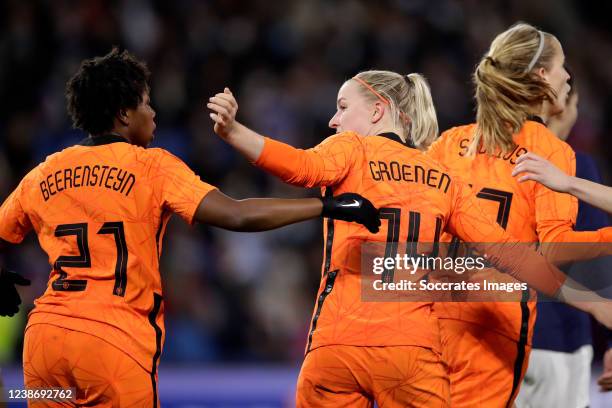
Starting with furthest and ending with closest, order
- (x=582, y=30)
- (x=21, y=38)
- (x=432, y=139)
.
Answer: (x=582, y=30)
(x=21, y=38)
(x=432, y=139)

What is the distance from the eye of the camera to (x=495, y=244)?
424 cm

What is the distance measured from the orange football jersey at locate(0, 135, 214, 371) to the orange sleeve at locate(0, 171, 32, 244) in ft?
0.38

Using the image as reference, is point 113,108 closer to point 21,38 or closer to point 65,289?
point 65,289

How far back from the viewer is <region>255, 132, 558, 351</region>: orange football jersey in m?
3.92

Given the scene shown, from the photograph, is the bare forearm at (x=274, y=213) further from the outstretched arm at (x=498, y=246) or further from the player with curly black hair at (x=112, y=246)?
the outstretched arm at (x=498, y=246)

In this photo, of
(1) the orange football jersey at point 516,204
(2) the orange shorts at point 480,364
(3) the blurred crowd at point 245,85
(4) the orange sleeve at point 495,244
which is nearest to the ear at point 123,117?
(4) the orange sleeve at point 495,244

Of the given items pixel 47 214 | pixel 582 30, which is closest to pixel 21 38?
pixel 582 30

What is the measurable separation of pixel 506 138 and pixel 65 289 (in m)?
2.06

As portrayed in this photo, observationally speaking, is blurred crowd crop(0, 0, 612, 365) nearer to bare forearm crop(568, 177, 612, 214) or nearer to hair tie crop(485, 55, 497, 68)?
hair tie crop(485, 55, 497, 68)

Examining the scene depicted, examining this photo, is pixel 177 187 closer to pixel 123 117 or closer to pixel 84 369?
pixel 123 117

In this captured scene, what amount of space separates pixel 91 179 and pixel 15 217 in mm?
426

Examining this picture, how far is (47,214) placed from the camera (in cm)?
396

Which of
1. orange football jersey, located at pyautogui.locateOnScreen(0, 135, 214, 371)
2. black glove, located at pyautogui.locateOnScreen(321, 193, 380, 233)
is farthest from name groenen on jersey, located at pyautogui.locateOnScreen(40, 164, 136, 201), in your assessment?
black glove, located at pyautogui.locateOnScreen(321, 193, 380, 233)

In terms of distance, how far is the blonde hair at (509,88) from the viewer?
A: 4613 mm
